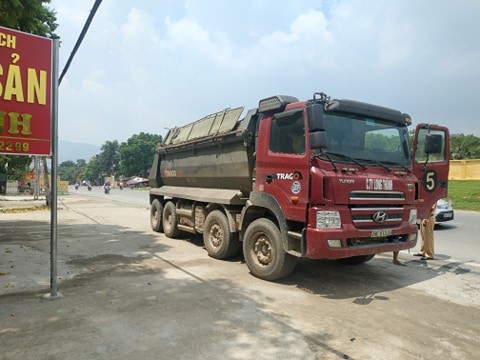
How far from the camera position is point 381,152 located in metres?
6.07

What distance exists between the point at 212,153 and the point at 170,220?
306 cm

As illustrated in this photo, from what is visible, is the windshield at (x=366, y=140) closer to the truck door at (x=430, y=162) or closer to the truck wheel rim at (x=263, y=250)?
the truck door at (x=430, y=162)

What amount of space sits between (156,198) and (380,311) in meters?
8.42

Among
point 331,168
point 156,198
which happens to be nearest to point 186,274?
point 331,168

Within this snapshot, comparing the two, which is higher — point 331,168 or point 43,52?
point 43,52

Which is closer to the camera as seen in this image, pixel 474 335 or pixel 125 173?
pixel 474 335

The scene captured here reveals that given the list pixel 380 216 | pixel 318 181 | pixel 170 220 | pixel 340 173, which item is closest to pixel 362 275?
pixel 380 216

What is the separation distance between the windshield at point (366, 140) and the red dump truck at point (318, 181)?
0.02 meters

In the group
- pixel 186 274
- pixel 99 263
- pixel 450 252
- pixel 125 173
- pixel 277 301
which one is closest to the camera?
pixel 277 301

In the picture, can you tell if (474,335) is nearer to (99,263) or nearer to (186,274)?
(186,274)

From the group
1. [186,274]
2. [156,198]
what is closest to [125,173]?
[156,198]

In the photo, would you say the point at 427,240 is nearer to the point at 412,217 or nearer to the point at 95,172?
the point at 412,217

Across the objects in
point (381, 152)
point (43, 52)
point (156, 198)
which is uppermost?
point (43, 52)

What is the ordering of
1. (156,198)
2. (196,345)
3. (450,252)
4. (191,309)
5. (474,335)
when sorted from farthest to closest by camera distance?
(156,198) → (450,252) → (191,309) → (474,335) → (196,345)
